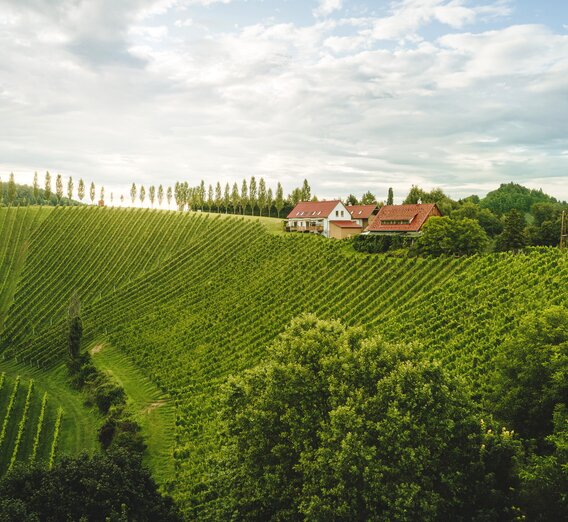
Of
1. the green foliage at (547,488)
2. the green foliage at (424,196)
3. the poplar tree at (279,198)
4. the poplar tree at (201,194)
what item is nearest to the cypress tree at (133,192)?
the poplar tree at (201,194)

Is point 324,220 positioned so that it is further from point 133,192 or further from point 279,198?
point 133,192

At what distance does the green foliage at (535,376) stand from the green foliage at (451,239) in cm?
2996

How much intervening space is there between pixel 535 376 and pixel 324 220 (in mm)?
66548

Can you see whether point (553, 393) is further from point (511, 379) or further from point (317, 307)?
point (317, 307)

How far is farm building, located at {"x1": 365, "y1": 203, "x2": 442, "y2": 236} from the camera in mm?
76312

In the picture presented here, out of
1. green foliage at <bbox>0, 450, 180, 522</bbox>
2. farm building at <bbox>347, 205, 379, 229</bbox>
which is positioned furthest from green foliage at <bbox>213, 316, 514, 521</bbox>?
farm building at <bbox>347, 205, 379, 229</bbox>

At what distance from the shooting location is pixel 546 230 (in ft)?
285

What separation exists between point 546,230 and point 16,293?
9311 centimetres

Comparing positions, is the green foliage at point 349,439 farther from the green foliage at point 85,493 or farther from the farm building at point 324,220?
the farm building at point 324,220

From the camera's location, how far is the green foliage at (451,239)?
57.7 meters

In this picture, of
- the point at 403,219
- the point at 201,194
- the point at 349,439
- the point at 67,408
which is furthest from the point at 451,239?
the point at 201,194

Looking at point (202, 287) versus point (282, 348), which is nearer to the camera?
point (282, 348)

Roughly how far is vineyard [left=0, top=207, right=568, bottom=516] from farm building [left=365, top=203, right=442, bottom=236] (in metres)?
13.1

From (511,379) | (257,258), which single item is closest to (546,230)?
(257,258)
